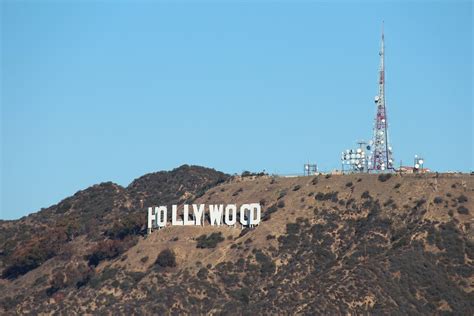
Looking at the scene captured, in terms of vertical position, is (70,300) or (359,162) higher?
(359,162)

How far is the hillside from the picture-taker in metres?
162

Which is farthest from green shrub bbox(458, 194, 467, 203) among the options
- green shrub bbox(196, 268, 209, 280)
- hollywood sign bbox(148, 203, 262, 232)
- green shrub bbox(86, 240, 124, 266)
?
green shrub bbox(86, 240, 124, 266)

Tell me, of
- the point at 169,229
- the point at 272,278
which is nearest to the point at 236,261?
the point at 272,278

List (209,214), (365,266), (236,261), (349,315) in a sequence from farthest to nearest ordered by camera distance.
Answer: (209,214) < (236,261) < (365,266) < (349,315)

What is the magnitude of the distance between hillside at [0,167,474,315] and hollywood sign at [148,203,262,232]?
125 cm

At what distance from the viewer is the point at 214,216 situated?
188875mm

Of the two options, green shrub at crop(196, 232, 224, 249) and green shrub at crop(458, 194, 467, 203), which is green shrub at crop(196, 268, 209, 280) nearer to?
green shrub at crop(196, 232, 224, 249)

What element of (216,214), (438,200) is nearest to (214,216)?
(216,214)

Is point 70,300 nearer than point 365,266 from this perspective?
No

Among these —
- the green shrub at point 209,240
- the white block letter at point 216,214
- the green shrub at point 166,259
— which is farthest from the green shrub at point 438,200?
the green shrub at point 166,259

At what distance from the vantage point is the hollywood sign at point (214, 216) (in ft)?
613

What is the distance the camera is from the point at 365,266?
166m

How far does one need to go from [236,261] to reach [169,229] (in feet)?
63.4

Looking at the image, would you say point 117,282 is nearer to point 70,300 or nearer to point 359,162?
point 70,300
